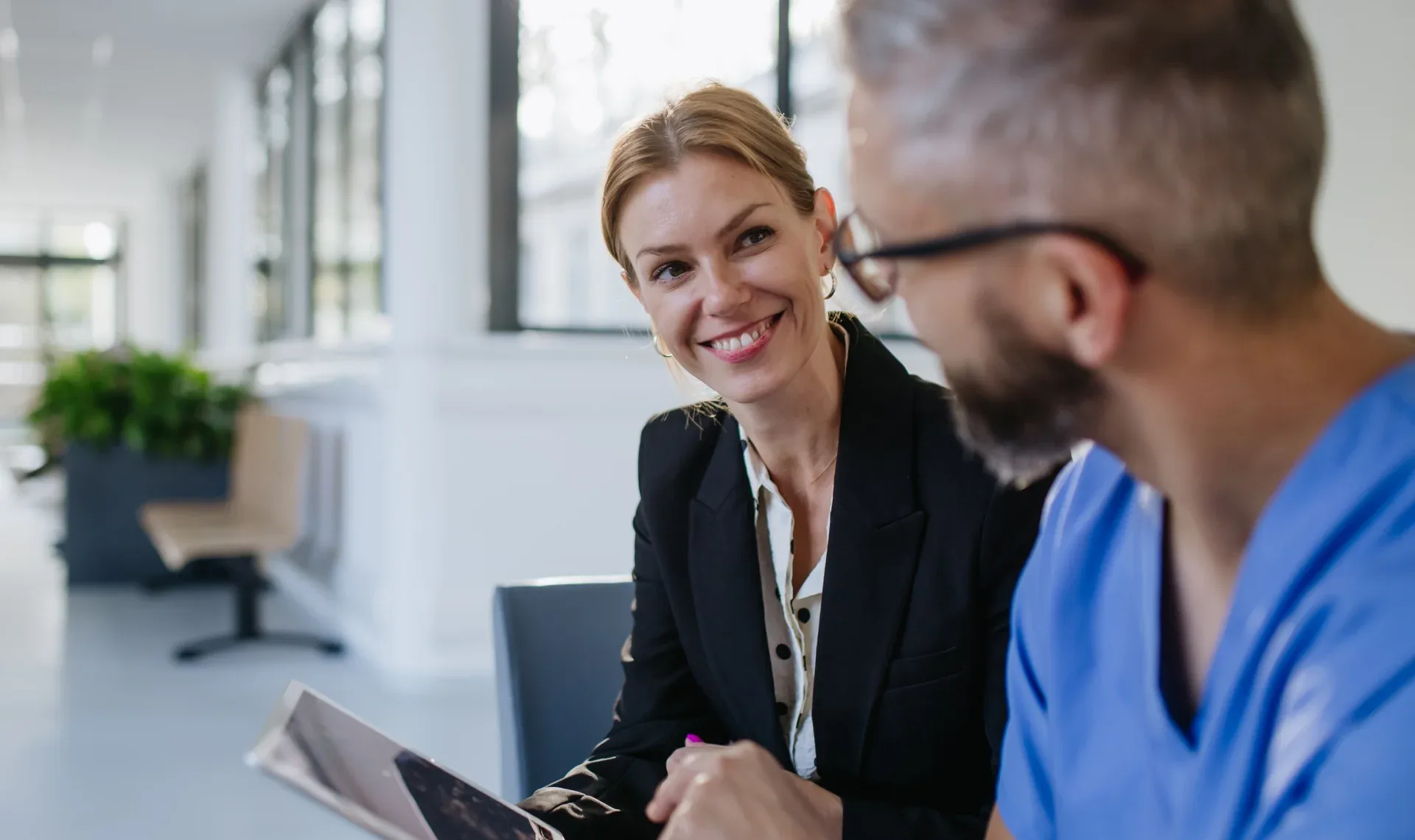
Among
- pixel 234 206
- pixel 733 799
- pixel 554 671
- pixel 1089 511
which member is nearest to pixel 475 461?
pixel 554 671

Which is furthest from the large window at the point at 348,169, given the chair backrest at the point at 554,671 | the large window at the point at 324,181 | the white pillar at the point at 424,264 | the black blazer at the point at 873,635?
the black blazer at the point at 873,635

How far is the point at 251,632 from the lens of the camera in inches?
187

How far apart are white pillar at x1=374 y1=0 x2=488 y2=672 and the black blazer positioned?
308 centimetres

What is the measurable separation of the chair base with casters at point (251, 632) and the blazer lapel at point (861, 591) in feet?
12.7

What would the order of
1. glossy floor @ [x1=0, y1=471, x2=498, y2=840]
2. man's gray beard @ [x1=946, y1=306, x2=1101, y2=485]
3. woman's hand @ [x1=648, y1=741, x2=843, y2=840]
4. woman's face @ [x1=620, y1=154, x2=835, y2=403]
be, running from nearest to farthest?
man's gray beard @ [x1=946, y1=306, x2=1101, y2=485] → woman's hand @ [x1=648, y1=741, x2=843, y2=840] → woman's face @ [x1=620, y1=154, x2=835, y2=403] → glossy floor @ [x1=0, y1=471, x2=498, y2=840]

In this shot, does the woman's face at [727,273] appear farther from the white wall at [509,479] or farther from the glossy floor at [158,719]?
the white wall at [509,479]

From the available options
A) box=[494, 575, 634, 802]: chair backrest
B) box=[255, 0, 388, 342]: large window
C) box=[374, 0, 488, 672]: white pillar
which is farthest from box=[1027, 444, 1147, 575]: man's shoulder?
box=[255, 0, 388, 342]: large window

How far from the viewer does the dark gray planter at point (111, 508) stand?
589cm

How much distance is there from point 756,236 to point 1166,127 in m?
0.79

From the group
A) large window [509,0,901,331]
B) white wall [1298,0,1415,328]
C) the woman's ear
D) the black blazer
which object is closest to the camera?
the black blazer

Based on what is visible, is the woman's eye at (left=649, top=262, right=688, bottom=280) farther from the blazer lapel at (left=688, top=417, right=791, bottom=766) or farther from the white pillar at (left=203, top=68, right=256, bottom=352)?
the white pillar at (left=203, top=68, right=256, bottom=352)

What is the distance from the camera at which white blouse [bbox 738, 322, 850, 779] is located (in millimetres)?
1212

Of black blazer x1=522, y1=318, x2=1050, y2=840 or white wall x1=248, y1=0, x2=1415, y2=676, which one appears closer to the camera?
black blazer x1=522, y1=318, x2=1050, y2=840

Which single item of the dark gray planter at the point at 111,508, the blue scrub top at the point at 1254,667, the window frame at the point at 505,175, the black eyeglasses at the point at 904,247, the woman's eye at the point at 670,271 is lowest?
the dark gray planter at the point at 111,508
